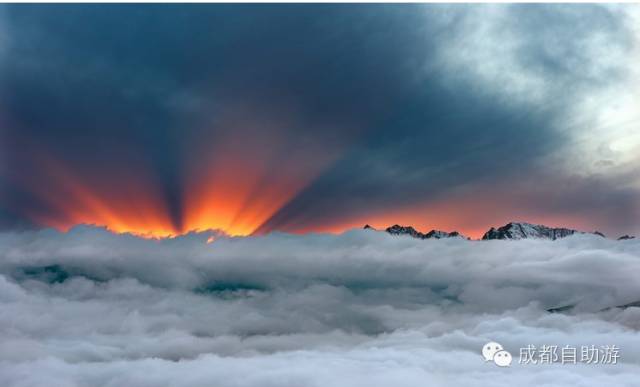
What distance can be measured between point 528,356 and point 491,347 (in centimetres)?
2721

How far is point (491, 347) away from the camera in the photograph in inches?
5758

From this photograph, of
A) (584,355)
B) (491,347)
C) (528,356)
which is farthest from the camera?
(491,347)

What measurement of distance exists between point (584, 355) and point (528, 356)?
3027 centimetres

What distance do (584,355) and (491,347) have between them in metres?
27.3

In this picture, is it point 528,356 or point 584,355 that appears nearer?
point 528,356

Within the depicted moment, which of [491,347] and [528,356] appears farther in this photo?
[491,347]

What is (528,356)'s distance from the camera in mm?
119938

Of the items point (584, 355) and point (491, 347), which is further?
point (491, 347)

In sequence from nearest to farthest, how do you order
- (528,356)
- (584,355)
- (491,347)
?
(528,356)
(584,355)
(491,347)

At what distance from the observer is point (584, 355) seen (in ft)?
445
